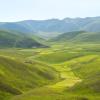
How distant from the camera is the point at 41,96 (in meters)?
147

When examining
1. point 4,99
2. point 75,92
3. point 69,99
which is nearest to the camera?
point 69,99

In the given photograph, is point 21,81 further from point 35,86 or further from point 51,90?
point 51,90

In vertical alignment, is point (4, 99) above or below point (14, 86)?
below

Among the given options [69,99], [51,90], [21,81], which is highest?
[21,81]

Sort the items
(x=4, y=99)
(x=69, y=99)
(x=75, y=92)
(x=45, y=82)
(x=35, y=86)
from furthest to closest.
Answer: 1. (x=45, y=82)
2. (x=35, y=86)
3. (x=75, y=92)
4. (x=4, y=99)
5. (x=69, y=99)

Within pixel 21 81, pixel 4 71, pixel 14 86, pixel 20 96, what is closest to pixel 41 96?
pixel 20 96

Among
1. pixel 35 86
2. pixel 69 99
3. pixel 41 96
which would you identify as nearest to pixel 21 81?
pixel 35 86

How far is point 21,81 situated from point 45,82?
18.1m

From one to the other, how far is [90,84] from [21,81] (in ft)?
128

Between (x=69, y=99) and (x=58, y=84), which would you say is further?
(x=58, y=84)

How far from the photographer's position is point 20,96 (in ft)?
486

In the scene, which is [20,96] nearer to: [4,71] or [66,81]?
[4,71]

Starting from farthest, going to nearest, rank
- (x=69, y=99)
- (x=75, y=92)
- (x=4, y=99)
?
(x=75, y=92) < (x=4, y=99) < (x=69, y=99)

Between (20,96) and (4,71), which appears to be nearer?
(20,96)
